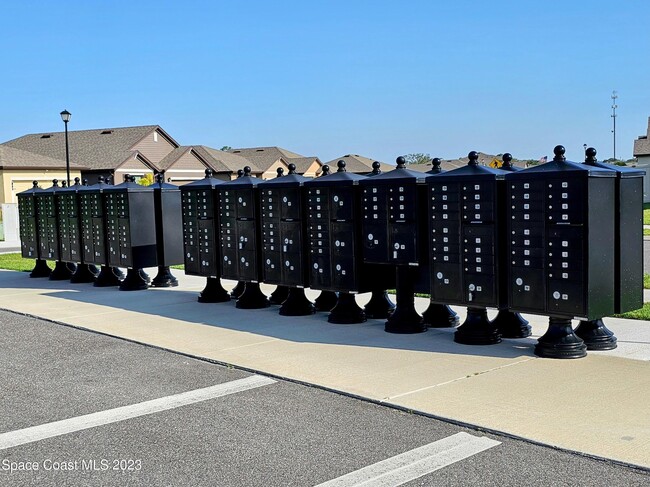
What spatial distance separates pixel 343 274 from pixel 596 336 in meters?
3.21

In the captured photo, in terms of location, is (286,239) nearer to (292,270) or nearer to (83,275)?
(292,270)

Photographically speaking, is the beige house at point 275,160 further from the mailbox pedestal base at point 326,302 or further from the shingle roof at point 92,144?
the mailbox pedestal base at point 326,302

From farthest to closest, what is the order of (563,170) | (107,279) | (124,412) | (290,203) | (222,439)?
1. (107,279)
2. (290,203)
3. (563,170)
4. (124,412)
5. (222,439)

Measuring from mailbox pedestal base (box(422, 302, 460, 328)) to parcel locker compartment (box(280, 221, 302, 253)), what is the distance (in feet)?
6.60

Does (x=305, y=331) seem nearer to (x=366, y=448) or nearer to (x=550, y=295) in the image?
(x=550, y=295)

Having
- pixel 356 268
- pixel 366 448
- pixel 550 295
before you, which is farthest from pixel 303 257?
pixel 366 448

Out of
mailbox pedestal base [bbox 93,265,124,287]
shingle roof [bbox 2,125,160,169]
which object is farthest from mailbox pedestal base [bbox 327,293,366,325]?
shingle roof [bbox 2,125,160,169]

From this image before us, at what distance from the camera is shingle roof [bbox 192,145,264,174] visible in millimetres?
60031

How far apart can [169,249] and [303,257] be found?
4.41 metres

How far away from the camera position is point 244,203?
38.1 ft

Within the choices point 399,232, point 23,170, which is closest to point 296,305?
point 399,232

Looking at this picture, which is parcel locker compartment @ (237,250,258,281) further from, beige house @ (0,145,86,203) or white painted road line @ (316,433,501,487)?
beige house @ (0,145,86,203)

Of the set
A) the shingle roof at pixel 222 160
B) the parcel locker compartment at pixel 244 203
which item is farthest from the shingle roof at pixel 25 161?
the parcel locker compartment at pixel 244 203

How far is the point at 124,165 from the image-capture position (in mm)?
52344
